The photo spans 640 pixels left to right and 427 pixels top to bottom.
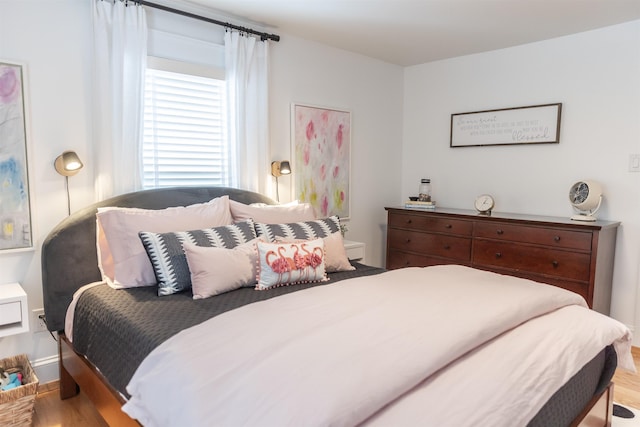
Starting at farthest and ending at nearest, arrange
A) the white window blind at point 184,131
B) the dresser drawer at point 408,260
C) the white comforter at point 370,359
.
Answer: the dresser drawer at point 408,260, the white window blind at point 184,131, the white comforter at point 370,359

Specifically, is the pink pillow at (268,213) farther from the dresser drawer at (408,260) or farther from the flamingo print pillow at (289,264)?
the dresser drawer at (408,260)

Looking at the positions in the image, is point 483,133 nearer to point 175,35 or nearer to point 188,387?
point 175,35

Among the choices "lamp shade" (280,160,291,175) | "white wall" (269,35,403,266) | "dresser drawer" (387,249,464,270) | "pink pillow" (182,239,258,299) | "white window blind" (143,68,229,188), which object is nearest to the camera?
"pink pillow" (182,239,258,299)

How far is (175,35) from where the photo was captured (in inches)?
110

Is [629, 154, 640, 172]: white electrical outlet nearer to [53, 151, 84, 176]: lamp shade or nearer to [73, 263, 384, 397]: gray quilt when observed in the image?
[73, 263, 384, 397]: gray quilt

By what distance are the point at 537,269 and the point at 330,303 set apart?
6.88 ft

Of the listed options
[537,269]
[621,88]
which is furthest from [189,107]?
[621,88]

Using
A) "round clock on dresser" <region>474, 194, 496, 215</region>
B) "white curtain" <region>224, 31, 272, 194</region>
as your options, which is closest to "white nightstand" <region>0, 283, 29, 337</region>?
"white curtain" <region>224, 31, 272, 194</region>

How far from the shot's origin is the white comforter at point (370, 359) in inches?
43.7

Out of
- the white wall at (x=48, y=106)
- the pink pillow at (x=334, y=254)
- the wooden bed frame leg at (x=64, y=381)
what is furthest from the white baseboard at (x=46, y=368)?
the pink pillow at (x=334, y=254)

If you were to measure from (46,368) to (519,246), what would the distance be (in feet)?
10.5

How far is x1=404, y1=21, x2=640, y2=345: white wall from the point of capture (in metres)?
3.14

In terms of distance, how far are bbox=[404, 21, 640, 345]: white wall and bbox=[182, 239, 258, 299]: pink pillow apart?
8.29ft

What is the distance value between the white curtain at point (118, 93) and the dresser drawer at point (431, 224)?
7.49 ft
